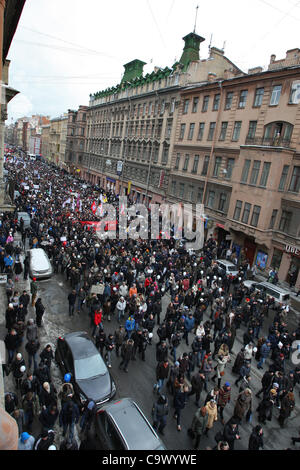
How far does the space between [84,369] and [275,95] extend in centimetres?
2376

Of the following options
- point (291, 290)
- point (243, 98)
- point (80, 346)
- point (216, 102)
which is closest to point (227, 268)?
point (291, 290)

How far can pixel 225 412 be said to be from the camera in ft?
30.8

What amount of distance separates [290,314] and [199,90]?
24.4 metres

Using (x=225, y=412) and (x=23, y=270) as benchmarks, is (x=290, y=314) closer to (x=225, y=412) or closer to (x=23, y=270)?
(x=225, y=412)

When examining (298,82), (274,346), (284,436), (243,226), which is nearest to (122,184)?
(243,226)

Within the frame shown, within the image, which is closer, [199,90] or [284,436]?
[284,436]

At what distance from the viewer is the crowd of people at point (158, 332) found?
7.59m

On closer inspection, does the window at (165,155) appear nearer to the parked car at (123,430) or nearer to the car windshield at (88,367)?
the car windshield at (88,367)

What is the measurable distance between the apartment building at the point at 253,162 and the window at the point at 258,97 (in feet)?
0.28

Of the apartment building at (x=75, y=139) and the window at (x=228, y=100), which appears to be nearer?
the window at (x=228, y=100)

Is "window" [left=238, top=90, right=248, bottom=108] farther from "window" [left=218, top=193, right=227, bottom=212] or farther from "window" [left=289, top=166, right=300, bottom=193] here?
"window" [left=289, top=166, right=300, bottom=193]

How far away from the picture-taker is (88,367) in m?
8.87

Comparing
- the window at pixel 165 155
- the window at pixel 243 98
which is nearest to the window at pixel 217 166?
the window at pixel 243 98

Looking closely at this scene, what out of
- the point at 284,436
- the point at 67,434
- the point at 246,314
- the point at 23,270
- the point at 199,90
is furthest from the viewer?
the point at 199,90
